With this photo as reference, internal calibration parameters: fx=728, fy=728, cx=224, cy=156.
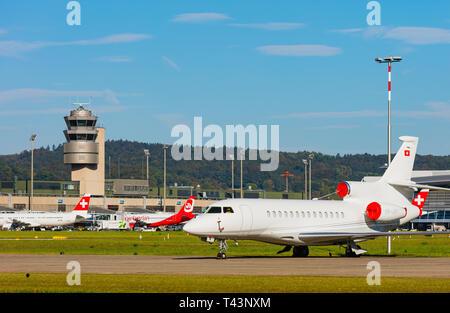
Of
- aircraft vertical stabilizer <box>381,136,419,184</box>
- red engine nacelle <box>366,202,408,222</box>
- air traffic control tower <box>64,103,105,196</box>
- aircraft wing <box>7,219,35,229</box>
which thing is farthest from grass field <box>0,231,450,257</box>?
air traffic control tower <box>64,103,105,196</box>

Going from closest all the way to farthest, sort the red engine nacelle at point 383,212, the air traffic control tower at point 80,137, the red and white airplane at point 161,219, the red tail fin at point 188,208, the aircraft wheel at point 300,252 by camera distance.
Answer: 1. the aircraft wheel at point 300,252
2. the red engine nacelle at point 383,212
3. the red tail fin at point 188,208
4. the red and white airplane at point 161,219
5. the air traffic control tower at point 80,137

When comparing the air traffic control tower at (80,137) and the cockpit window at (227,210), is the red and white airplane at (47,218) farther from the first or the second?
the cockpit window at (227,210)

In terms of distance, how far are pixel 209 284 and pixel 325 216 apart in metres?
25.7

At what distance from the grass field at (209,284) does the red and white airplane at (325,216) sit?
14.9 meters

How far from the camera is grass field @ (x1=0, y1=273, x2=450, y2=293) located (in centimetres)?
2592

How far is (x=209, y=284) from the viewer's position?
28312 millimetres

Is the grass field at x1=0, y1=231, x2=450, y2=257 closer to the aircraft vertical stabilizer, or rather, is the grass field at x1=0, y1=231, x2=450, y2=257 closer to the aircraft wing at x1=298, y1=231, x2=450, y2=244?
the aircraft wing at x1=298, y1=231, x2=450, y2=244

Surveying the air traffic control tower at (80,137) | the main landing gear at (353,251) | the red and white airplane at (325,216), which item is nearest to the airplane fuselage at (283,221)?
the red and white airplane at (325,216)

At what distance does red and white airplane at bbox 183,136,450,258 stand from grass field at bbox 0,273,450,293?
48.8 feet

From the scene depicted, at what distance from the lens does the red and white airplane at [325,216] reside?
47.8m

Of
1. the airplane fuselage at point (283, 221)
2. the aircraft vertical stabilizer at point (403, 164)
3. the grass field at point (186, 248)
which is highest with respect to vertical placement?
the aircraft vertical stabilizer at point (403, 164)

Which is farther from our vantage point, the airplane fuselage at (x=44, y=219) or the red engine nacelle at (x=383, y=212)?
the airplane fuselage at (x=44, y=219)

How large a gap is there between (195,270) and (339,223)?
63.3ft

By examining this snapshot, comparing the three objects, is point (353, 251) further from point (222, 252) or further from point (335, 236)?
point (222, 252)
